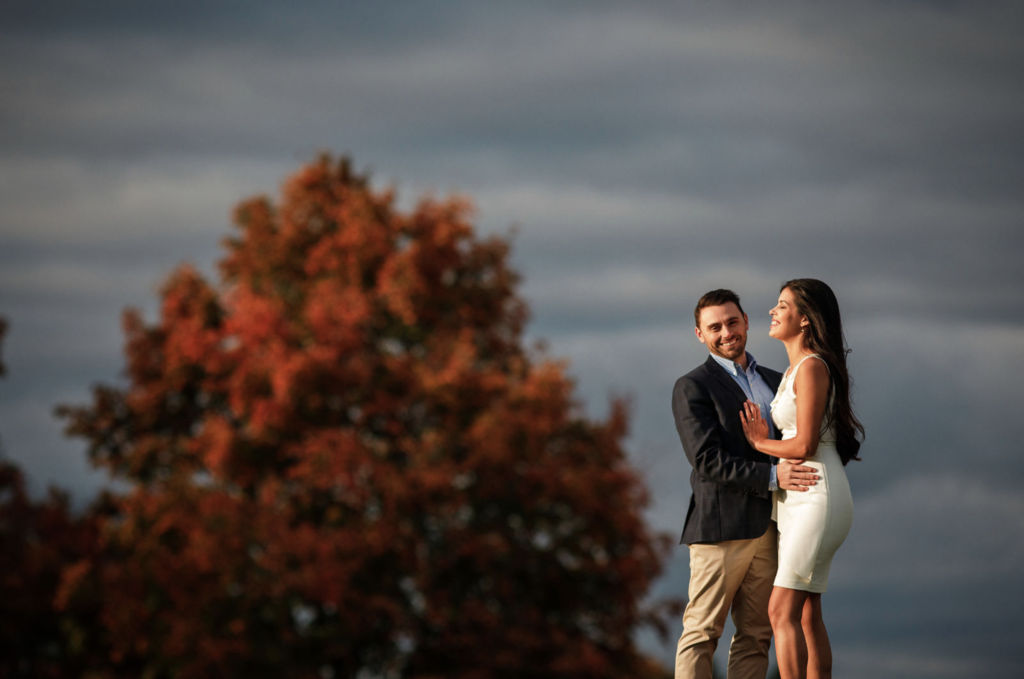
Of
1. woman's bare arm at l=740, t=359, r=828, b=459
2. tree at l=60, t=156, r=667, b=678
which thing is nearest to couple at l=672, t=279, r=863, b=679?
woman's bare arm at l=740, t=359, r=828, b=459

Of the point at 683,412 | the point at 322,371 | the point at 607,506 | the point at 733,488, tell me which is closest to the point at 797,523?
the point at 733,488

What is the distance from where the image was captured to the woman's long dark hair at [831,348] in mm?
5312

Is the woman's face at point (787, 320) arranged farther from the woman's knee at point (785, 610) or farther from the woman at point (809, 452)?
the woman's knee at point (785, 610)

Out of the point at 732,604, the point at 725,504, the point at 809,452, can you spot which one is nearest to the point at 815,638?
the point at 732,604

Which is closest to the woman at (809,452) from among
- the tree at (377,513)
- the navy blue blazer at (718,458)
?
the navy blue blazer at (718,458)

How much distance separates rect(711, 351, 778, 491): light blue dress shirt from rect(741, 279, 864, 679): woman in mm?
225

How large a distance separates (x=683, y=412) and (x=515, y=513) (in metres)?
11.3

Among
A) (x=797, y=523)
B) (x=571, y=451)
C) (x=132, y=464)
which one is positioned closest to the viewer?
(x=797, y=523)

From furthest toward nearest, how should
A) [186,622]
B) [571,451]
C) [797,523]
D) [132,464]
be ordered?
[132,464] < [571,451] < [186,622] < [797,523]

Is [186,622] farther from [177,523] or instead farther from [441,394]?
[441,394]

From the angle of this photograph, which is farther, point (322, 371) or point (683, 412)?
point (322, 371)

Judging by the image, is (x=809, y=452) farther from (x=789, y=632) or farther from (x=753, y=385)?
(x=789, y=632)

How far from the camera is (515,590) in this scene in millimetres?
16312

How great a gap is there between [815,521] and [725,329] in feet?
3.52
